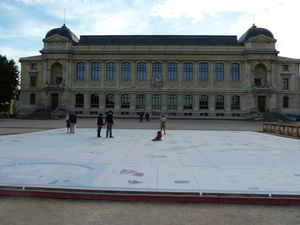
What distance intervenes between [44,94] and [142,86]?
21.9 metres

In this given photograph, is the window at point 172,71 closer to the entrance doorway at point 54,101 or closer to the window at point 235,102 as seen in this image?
the window at point 235,102

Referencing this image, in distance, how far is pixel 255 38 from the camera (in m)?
70.1

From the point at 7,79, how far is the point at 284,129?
2033 inches

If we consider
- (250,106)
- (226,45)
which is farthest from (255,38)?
(250,106)

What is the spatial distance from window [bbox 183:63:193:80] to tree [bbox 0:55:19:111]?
35.5 metres

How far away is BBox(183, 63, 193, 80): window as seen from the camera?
237 ft

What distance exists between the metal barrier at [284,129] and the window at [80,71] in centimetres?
4878

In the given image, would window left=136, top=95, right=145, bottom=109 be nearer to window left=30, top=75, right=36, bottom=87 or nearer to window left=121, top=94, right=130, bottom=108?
window left=121, top=94, right=130, bottom=108


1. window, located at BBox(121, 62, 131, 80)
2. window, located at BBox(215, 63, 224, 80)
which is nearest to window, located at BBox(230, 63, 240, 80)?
window, located at BBox(215, 63, 224, 80)

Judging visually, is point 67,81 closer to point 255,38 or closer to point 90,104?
point 90,104

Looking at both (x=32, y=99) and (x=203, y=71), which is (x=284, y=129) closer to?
(x=203, y=71)

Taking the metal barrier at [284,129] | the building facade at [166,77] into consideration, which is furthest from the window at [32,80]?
the metal barrier at [284,129]

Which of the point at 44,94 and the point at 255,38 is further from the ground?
the point at 255,38

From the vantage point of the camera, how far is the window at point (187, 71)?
72375mm
